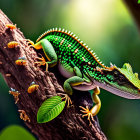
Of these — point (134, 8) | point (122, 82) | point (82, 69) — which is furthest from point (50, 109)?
point (134, 8)

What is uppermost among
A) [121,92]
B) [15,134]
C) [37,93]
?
[37,93]

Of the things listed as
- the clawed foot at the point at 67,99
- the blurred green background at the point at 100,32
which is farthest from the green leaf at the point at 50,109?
the blurred green background at the point at 100,32

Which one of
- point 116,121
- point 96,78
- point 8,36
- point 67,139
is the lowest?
point 116,121

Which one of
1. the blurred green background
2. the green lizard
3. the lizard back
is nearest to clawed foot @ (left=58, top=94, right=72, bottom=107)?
the green lizard

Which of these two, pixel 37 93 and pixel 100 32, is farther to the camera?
pixel 100 32

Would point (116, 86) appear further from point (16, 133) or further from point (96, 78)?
point (16, 133)

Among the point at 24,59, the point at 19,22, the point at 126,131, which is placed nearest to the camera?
the point at 24,59

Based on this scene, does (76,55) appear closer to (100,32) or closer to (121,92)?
(121,92)

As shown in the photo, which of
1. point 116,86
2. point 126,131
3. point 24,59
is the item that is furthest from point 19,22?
point 126,131
